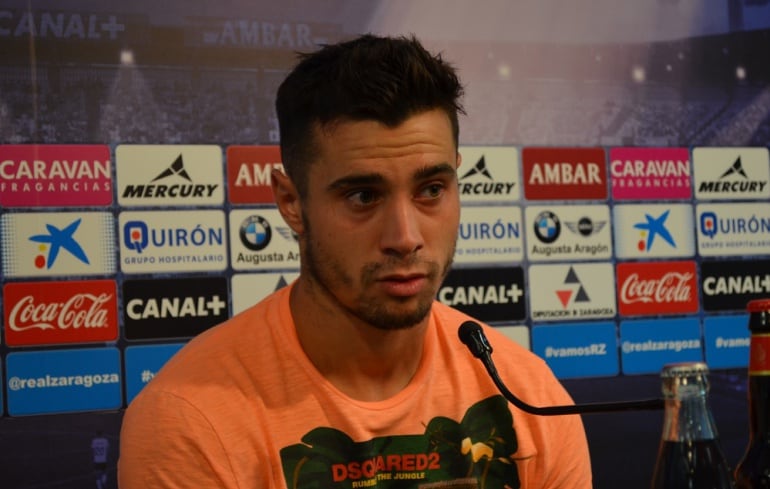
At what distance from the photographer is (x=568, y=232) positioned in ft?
8.84

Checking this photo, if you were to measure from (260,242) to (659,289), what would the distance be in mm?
1203

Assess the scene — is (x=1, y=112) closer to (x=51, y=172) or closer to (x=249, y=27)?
(x=51, y=172)

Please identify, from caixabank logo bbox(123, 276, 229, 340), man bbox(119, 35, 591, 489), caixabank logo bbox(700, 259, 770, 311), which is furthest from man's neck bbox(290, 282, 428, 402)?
caixabank logo bbox(700, 259, 770, 311)

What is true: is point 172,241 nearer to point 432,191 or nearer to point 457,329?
point 457,329

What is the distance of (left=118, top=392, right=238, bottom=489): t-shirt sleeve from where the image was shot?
117cm

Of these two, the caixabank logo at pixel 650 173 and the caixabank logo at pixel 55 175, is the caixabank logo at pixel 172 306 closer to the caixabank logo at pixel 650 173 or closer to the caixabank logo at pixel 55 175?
the caixabank logo at pixel 55 175

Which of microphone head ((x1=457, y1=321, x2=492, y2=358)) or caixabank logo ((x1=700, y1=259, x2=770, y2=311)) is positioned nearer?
microphone head ((x1=457, y1=321, x2=492, y2=358))

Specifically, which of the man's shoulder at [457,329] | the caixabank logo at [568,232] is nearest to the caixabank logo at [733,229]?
the caixabank logo at [568,232]

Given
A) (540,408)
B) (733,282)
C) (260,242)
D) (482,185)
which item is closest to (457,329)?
(540,408)

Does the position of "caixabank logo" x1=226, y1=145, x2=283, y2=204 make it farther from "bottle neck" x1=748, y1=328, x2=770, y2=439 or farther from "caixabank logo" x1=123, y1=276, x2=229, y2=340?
"bottle neck" x1=748, y1=328, x2=770, y2=439

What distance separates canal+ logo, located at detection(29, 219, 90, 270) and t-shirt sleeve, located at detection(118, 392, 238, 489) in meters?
1.21

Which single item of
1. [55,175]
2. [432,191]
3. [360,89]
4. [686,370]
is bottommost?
[686,370]

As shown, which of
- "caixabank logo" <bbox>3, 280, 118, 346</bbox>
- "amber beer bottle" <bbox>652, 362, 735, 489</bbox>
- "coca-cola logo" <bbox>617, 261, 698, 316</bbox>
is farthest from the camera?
"coca-cola logo" <bbox>617, 261, 698, 316</bbox>

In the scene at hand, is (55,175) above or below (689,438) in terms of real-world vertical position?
above
